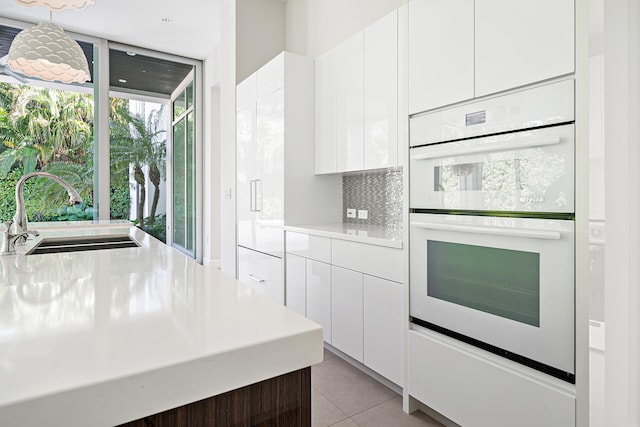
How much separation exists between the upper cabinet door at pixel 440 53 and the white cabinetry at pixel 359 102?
41 cm

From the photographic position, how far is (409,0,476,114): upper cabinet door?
62.2 inches

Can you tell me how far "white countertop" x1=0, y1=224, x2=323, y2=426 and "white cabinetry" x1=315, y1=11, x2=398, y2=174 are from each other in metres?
1.74

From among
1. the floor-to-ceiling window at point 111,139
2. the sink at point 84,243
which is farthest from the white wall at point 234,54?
the floor-to-ceiling window at point 111,139

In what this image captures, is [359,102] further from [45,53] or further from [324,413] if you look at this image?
[45,53]

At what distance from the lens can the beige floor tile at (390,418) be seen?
1784 mm

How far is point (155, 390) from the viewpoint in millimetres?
445

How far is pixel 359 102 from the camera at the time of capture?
251 centimetres

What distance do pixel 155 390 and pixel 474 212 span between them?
1.42 metres

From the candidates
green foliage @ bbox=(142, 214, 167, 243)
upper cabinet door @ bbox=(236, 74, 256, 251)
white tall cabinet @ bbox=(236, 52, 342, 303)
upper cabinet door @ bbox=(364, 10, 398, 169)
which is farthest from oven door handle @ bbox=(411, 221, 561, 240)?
green foliage @ bbox=(142, 214, 167, 243)

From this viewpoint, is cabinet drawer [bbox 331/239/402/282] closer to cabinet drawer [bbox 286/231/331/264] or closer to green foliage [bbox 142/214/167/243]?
A: cabinet drawer [bbox 286/231/331/264]

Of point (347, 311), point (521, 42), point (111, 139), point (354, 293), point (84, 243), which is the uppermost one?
point (111, 139)

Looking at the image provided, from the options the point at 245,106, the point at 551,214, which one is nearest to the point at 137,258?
the point at 551,214

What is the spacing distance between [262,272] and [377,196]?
121cm

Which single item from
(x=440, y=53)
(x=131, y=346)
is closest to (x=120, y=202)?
(x=440, y=53)
